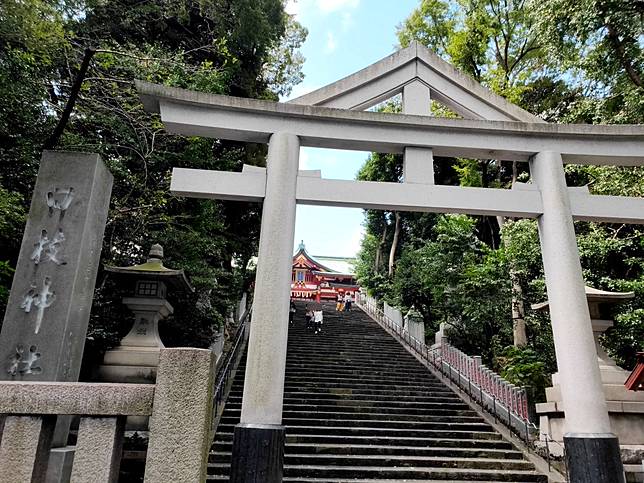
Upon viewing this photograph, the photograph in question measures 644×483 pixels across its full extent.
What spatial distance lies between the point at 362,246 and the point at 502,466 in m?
25.7

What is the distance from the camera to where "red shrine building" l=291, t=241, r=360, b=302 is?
40.8 meters

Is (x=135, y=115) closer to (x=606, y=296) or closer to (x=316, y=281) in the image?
(x=606, y=296)

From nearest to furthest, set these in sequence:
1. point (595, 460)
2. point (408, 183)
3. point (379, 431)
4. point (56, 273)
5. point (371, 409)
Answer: point (56, 273) → point (595, 460) → point (408, 183) → point (379, 431) → point (371, 409)

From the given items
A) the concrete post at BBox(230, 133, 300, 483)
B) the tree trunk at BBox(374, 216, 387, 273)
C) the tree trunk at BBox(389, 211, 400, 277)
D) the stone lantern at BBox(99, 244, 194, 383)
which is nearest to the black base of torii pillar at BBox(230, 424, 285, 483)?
the concrete post at BBox(230, 133, 300, 483)

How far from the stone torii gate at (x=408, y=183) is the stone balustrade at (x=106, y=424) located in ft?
9.82

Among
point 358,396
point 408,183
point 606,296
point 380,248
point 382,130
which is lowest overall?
point 358,396

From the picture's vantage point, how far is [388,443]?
8242mm

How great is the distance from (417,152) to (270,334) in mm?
3624

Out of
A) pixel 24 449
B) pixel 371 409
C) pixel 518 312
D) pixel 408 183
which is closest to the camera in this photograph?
pixel 24 449

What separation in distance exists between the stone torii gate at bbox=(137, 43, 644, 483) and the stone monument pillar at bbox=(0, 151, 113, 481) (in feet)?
4.90

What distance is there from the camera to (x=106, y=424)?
8.03 ft

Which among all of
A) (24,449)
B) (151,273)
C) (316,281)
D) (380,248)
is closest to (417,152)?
(151,273)

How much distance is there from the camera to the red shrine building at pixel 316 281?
40.8 m

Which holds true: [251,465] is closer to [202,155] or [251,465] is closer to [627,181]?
[202,155]
